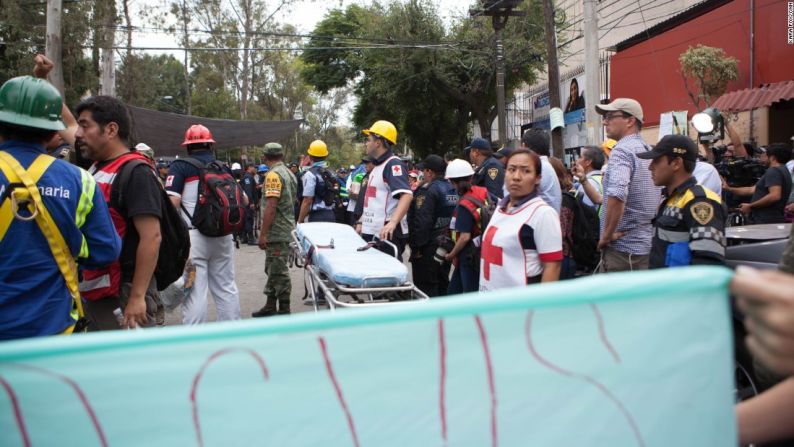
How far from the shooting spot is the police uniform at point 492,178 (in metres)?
6.28

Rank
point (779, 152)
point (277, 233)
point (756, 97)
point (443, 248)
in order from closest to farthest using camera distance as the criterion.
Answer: point (443, 248) < point (277, 233) < point (779, 152) < point (756, 97)

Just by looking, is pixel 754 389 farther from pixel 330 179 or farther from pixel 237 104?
pixel 237 104

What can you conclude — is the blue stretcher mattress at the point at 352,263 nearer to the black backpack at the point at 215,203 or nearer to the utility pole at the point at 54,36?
the black backpack at the point at 215,203

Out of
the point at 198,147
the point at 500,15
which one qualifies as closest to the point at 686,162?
the point at 198,147

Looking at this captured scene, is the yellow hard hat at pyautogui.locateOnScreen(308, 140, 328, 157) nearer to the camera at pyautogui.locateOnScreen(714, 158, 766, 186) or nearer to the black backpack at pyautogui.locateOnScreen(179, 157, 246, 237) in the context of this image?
the black backpack at pyautogui.locateOnScreen(179, 157, 246, 237)

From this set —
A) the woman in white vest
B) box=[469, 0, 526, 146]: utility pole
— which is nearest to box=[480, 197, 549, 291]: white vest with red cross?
the woman in white vest

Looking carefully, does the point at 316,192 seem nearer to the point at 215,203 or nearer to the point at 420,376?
the point at 215,203

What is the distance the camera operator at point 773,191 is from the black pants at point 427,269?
3919 mm

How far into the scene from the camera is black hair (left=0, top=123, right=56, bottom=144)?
2461mm

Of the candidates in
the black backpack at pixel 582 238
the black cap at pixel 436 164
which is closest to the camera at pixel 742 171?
the black backpack at pixel 582 238

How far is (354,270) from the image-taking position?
443 cm

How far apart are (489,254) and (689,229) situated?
3.45 feet

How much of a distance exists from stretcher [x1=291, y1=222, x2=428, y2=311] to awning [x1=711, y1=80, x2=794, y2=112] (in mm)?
11568

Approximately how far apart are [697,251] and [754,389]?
0.78 meters
